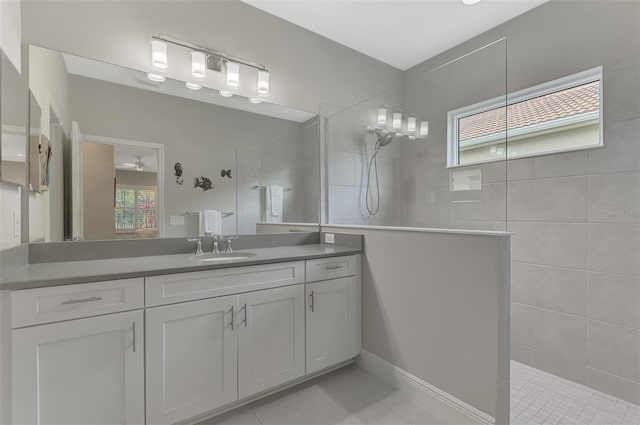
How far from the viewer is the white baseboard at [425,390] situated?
1465mm

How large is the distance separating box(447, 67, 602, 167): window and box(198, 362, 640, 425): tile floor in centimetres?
144

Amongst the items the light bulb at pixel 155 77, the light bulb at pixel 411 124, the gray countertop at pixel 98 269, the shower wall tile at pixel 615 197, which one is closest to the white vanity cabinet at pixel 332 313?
the gray countertop at pixel 98 269

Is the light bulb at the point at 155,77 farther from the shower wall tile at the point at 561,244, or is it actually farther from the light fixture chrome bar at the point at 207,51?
the shower wall tile at the point at 561,244

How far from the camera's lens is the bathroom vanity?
109 cm

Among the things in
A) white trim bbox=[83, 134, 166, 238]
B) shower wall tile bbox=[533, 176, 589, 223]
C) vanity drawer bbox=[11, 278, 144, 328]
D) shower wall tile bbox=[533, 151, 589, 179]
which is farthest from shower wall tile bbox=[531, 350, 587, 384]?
white trim bbox=[83, 134, 166, 238]

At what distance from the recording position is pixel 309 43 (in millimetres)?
2523

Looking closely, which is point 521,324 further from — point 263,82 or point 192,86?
point 192,86

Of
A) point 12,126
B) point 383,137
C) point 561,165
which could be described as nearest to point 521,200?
point 561,165

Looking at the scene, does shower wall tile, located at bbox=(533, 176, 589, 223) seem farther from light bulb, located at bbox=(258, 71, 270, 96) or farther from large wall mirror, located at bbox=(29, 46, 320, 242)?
light bulb, located at bbox=(258, 71, 270, 96)

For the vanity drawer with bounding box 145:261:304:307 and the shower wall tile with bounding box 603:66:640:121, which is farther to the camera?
the shower wall tile with bounding box 603:66:640:121

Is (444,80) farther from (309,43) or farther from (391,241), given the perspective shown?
(309,43)

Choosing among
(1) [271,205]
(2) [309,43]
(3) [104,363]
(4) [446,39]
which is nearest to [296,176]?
(1) [271,205]

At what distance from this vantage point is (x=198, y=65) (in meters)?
1.94

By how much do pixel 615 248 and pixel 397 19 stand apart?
223 cm
